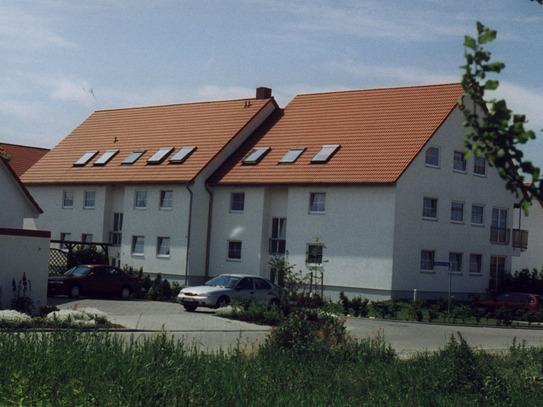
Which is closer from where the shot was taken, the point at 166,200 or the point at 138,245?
the point at 166,200

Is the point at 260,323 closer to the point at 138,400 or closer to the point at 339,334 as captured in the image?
the point at 339,334

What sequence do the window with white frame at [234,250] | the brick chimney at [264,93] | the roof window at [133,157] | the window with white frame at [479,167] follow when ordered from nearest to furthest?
the window with white frame at [234,250] < the window with white frame at [479,167] < the roof window at [133,157] < the brick chimney at [264,93]

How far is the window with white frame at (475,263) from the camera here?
136 ft

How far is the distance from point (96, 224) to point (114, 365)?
1477 inches

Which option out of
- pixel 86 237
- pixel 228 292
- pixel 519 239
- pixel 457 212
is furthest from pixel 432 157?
pixel 86 237

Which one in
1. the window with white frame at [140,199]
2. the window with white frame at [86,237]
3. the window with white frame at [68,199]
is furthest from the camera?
the window with white frame at [68,199]

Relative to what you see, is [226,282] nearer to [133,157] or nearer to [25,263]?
[25,263]

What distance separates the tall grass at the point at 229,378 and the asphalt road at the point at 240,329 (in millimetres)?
6384

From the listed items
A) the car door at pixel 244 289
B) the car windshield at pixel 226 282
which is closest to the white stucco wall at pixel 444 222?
the car door at pixel 244 289

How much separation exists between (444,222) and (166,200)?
14.5 m

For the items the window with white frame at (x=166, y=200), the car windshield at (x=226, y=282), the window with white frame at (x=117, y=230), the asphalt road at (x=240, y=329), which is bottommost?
the asphalt road at (x=240, y=329)

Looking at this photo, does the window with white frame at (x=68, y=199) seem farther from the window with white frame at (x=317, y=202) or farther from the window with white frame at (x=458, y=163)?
the window with white frame at (x=458, y=163)

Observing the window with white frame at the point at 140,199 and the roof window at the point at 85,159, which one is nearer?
the window with white frame at the point at 140,199

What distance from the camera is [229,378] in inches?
357
